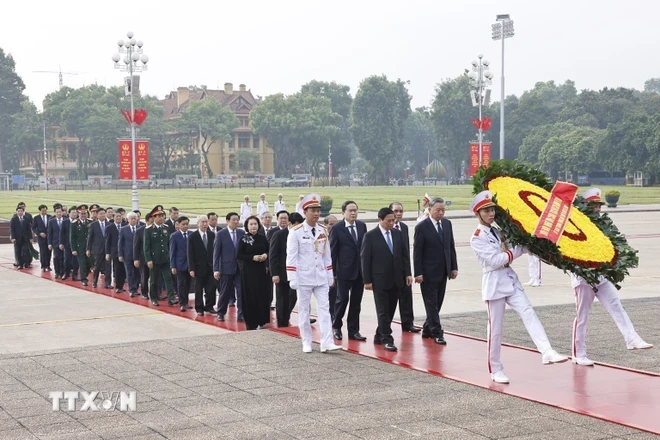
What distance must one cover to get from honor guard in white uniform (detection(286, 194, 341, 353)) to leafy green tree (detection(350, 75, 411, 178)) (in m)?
105

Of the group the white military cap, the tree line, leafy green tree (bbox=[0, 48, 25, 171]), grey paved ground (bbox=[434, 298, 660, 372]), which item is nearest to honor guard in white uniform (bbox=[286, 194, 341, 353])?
grey paved ground (bbox=[434, 298, 660, 372])

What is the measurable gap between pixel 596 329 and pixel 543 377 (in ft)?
9.94

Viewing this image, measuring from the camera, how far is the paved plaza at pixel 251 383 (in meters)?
7.13

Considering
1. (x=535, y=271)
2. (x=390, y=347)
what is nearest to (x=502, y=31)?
(x=535, y=271)

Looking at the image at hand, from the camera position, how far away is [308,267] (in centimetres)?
1063

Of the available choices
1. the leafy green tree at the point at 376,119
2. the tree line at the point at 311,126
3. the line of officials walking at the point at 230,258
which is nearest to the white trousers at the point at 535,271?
the line of officials walking at the point at 230,258

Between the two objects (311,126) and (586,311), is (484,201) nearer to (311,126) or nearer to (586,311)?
(586,311)

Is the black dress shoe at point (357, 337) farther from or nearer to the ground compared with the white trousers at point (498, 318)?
nearer to the ground

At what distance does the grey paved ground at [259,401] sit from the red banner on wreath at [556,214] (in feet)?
4.90

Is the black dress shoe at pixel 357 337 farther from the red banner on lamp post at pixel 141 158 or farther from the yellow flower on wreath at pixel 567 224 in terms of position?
the red banner on lamp post at pixel 141 158

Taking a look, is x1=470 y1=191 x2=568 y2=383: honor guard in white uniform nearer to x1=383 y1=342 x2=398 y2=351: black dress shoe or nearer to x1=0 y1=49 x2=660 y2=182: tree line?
x1=383 y1=342 x2=398 y2=351: black dress shoe

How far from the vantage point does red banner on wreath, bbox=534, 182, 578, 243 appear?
27.1 ft

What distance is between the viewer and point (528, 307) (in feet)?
28.7

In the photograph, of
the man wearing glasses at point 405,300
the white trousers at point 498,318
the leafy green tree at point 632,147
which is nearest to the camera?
the white trousers at point 498,318
